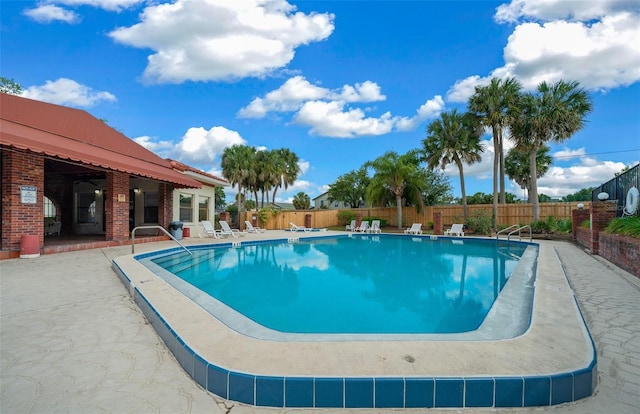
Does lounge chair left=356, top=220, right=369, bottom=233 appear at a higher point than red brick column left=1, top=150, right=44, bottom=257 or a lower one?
lower

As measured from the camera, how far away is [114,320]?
13.7 ft

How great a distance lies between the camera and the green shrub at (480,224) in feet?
66.1

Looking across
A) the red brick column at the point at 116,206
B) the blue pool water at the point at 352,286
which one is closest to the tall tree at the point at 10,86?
the red brick column at the point at 116,206

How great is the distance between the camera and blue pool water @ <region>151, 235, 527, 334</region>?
504cm

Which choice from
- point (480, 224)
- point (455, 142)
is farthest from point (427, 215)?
point (455, 142)

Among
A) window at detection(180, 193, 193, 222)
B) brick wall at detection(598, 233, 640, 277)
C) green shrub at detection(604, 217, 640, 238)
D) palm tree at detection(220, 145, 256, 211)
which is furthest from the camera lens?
palm tree at detection(220, 145, 256, 211)

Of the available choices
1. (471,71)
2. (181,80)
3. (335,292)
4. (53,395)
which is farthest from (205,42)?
(471,71)

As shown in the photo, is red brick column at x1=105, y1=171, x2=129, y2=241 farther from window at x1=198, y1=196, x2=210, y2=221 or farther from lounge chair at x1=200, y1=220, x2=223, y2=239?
window at x1=198, y1=196, x2=210, y2=221

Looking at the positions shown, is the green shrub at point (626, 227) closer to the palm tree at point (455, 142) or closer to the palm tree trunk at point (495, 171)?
the palm tree trunk at point (495, 171)

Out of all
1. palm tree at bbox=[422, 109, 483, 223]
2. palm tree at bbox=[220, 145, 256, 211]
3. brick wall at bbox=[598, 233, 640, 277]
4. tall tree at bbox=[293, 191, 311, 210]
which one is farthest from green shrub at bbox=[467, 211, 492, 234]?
tall tree at bbox=[293, 191, 311, 210]

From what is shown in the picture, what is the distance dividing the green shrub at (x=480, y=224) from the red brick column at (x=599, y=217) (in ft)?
31.7

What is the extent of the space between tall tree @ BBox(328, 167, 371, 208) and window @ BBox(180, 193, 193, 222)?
25.6 metres

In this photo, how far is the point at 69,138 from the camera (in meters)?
11.0

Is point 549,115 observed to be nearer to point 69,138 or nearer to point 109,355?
point 109,355
